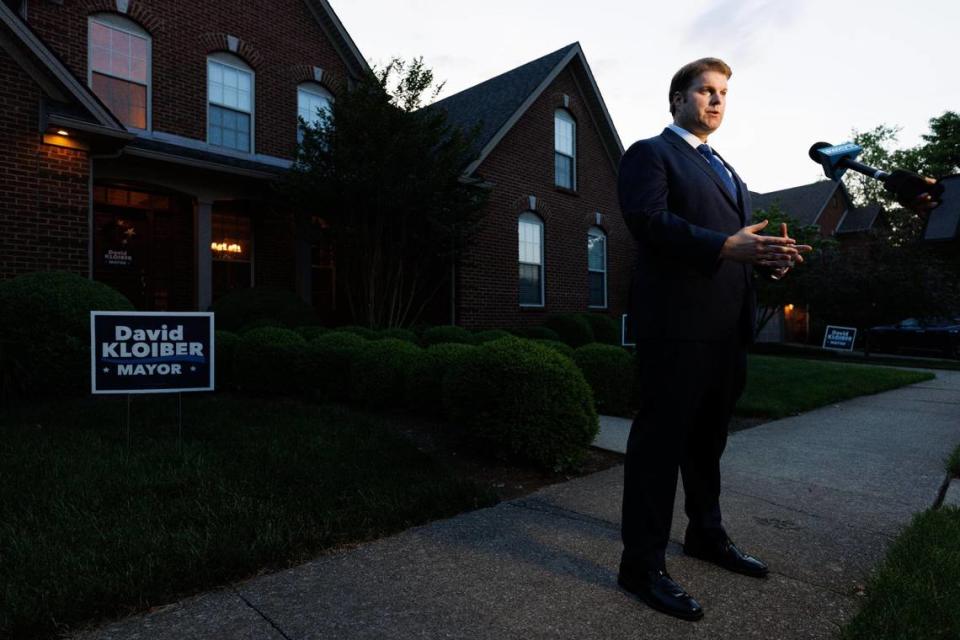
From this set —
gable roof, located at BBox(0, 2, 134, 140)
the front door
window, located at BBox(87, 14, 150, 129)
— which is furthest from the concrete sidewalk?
window, located at BBox(87, 14, 150, 129)

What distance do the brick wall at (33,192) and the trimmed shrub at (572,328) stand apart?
857 cm

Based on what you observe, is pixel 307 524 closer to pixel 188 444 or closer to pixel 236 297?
pixel 188 444

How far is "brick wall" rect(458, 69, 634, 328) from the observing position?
42.2ft

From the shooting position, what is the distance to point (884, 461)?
15.8ft

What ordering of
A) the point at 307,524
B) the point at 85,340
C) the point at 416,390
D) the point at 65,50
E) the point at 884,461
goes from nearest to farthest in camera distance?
1. the point at 307,524
2. the point at 884,461
3. the point at 416,390
4. the point at 85,340
5. the point at 65,50

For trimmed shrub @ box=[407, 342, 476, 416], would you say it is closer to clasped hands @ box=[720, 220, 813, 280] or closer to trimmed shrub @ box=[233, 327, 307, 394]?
trimmed shrub @ box=[233, 327, 307, 394]

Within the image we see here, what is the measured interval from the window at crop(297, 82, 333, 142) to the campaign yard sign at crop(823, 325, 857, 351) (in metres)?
11.7

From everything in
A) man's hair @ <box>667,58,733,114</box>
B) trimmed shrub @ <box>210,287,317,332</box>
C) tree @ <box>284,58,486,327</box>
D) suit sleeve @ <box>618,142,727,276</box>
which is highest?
tree @ <box>284,58,486,327</box>

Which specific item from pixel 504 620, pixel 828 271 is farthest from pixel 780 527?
pixel 828 271

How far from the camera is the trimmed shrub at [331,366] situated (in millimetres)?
6828

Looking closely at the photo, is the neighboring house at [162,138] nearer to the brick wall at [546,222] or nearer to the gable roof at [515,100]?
the gable roof at [515,100]

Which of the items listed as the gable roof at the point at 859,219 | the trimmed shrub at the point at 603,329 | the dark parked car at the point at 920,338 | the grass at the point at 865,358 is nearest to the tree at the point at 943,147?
the gable roof at the point at 859,219

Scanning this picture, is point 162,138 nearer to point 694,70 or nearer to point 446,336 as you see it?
point 446,336

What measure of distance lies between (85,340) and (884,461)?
7.99 m
